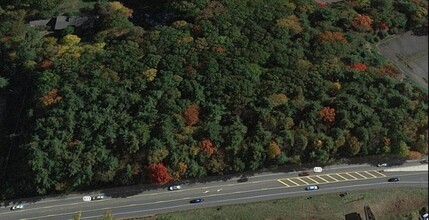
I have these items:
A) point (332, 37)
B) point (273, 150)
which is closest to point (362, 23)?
point (332, 37)

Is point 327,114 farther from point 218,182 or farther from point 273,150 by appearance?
point 218,182

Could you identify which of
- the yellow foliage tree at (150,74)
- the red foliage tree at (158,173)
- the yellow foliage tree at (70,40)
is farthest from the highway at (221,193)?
the yellow foliage tree at (70,40)

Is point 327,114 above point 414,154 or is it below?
above

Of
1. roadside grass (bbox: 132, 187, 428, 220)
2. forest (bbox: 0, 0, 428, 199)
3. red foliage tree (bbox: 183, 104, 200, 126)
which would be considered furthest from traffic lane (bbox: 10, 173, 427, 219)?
red foliage tree (bbox: 183, 104, 200, 126)

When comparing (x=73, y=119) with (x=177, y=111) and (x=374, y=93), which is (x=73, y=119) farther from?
(x=374, y=93)

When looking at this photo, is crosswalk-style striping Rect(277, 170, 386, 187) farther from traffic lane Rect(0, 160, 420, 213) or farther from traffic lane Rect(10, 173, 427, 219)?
traffic lane Rect(0, 160, 420, 213)
